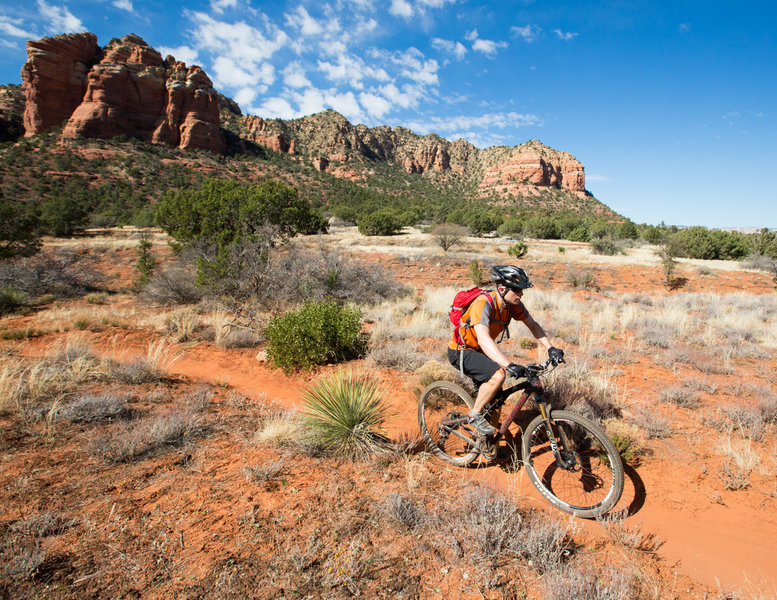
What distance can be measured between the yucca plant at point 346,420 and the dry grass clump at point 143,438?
132 centimetres

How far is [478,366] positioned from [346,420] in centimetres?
151

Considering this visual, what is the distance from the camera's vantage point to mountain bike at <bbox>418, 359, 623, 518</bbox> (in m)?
2.72

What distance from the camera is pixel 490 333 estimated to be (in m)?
3.08

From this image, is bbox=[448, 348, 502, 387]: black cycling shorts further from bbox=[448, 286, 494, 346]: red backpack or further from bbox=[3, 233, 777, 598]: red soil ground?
bbox=[3, 233, 777, 598]: red soil ground

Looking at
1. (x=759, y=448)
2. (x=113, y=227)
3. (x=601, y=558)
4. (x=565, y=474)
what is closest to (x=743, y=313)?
(x=759, y=448)

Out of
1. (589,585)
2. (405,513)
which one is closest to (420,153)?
(405,513)

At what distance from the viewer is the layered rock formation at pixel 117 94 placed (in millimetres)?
64438

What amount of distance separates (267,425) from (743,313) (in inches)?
517

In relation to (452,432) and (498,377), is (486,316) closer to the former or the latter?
(498,377)

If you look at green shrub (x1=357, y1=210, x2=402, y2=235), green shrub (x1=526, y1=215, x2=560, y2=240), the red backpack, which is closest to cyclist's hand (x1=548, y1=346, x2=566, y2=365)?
the red backpack

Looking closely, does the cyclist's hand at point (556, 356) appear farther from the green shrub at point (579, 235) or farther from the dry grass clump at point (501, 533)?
the green shrub at point (579, 235)

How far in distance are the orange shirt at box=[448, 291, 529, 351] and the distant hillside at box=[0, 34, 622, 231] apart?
4410 cm

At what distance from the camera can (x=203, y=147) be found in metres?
72.9

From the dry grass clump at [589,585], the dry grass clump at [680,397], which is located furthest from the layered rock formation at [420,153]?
the dry grass clump at [589,585]
